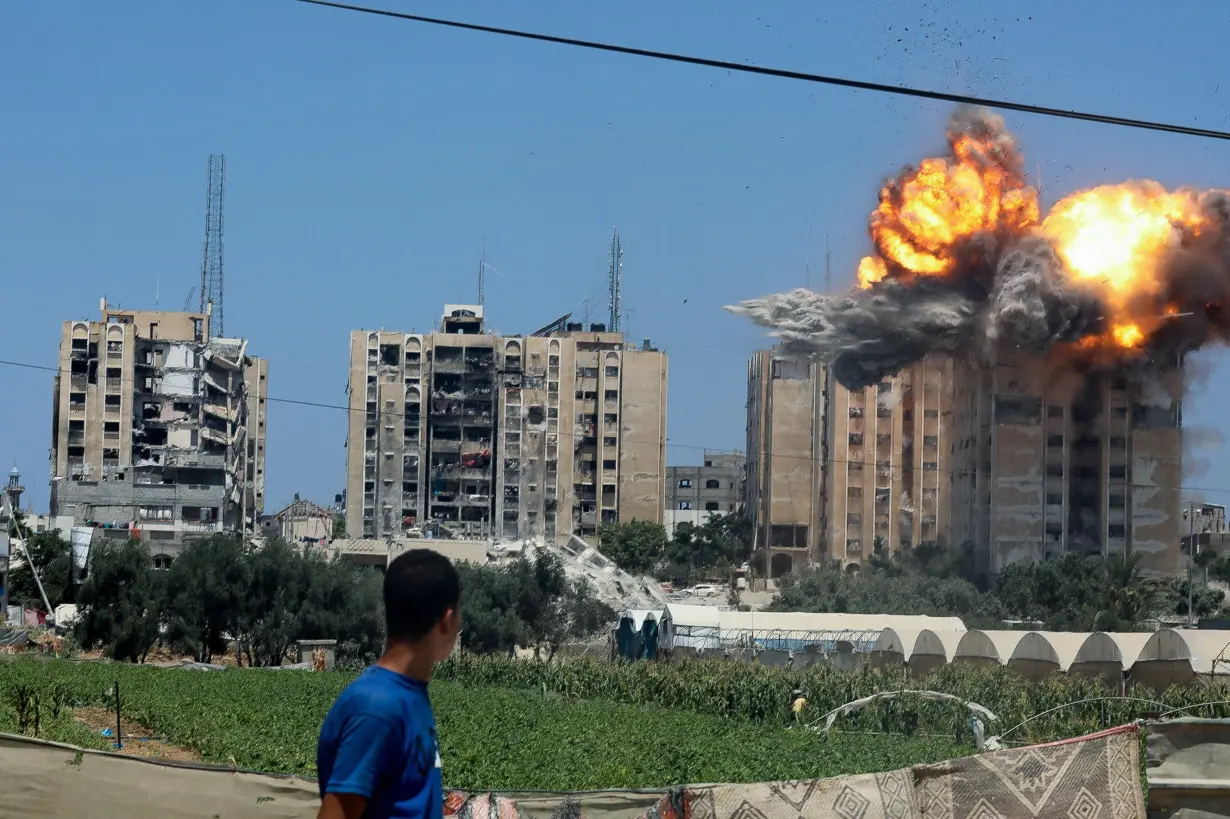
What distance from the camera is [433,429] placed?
152 m

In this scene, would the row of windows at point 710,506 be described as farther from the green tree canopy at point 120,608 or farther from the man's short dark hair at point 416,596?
the man's short dark hair at point 416,596

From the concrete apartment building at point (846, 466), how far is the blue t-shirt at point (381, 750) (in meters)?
122

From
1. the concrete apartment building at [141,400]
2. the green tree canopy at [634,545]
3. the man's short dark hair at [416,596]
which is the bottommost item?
the green tree canopy at [634,545]

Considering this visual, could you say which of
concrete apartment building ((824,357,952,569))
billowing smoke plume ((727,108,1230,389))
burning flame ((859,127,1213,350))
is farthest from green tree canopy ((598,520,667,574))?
burning flame ((859,127,1213,350))

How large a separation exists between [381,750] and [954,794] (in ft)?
22.1

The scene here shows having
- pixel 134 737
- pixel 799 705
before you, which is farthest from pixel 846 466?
pixel 134 737

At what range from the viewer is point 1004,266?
71188mm

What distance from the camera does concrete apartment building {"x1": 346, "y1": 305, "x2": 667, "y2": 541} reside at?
151m

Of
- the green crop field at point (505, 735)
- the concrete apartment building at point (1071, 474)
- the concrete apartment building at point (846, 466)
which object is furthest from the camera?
the concrete apartment building at point (846, 466)

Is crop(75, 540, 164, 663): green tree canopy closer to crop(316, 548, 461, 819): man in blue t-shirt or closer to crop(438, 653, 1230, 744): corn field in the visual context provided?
crop(438, 653, 1230, 744): corn field

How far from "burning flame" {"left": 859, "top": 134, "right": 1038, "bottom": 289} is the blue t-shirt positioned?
66.9 m

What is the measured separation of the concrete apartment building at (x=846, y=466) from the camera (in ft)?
441

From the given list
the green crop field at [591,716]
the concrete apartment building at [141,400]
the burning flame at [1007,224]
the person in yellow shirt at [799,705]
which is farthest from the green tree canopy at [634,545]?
the person in yellow shirt at [799,705]

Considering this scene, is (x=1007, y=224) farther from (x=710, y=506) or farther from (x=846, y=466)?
(x=710, y=506)
